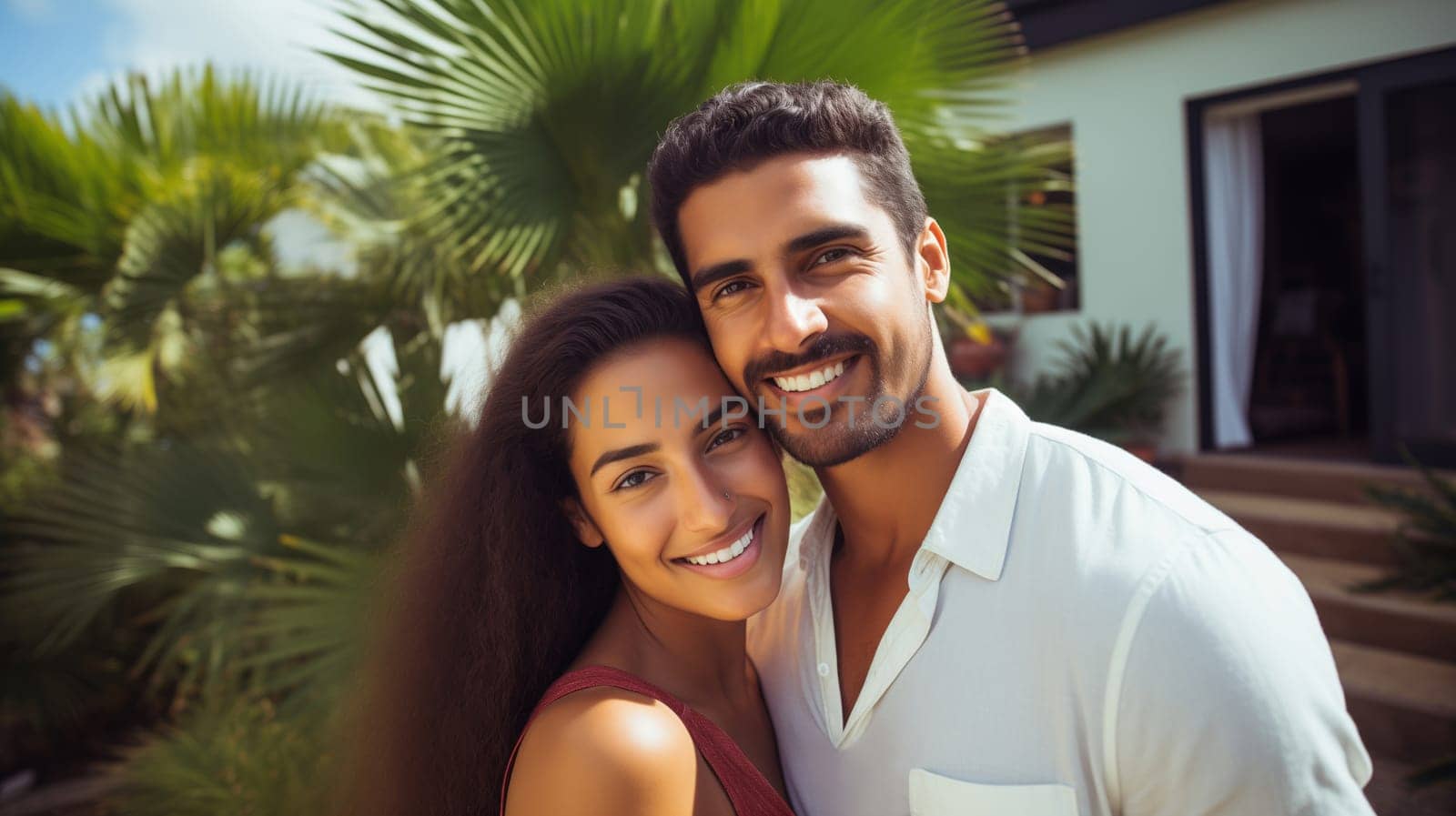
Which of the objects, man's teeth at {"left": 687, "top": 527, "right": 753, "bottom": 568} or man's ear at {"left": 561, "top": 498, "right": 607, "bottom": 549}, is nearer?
man's teeth at {"left": 687, "top": 527, "right": 753, "bottom": 568}

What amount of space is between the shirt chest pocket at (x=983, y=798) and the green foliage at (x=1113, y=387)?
4.34 metres

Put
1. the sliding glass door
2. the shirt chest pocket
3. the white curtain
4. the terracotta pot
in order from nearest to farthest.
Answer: the shirt chest pocket, the sliding glass door, the white curtain, the terracotta pot

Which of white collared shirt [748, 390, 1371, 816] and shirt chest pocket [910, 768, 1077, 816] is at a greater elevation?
white collared shirt [748, 390, 1371, 816]

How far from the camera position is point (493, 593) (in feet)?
5.13

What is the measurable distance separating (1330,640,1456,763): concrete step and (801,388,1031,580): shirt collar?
3.05 meters

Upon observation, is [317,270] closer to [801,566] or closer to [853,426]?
[801,566]

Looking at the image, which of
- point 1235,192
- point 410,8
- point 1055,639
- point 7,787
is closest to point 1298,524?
point 1235,192

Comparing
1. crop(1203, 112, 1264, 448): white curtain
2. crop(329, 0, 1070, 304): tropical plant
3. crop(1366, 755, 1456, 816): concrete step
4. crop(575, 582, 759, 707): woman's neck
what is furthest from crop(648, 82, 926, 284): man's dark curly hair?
crop(1203, 112, 1264, 448): white curtain

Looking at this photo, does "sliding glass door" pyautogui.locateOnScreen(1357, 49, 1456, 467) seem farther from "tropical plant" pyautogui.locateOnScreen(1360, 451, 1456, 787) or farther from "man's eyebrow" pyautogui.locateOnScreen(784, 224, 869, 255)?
"man's eyebrow" pyautogui.locateOnScreen(784, 224, 869, 255)

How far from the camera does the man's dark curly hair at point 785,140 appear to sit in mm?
1570

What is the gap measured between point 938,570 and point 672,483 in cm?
46

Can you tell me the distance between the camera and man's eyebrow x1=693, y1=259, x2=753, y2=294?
1547mm

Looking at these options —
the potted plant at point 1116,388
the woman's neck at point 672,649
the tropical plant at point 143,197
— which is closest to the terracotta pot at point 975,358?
the potted plant at point 1116,388

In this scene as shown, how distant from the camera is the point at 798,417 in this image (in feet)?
5.03
